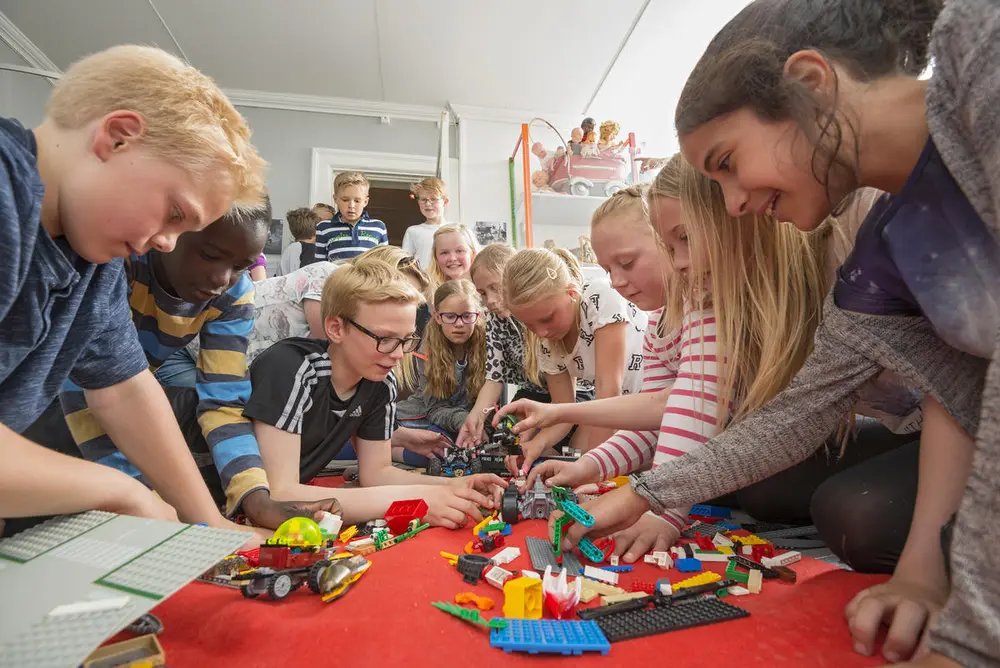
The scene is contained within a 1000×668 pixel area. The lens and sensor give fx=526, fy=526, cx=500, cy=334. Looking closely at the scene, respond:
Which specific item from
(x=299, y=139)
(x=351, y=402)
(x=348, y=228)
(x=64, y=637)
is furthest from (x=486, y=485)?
(x=299, y=139)

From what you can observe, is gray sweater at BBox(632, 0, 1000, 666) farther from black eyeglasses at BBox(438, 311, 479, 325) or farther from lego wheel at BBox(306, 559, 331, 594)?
black eyeglasses at BBox(438, 311, 479, 325)

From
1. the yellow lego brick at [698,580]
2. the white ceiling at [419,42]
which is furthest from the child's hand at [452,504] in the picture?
the white ceiling at [419,42]

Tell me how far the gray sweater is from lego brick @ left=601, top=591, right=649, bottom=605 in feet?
0.48

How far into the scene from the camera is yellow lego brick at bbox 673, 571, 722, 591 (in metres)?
0.84

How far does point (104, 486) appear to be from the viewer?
79 centimetres

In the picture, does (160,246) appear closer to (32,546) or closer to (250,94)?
(32,546)

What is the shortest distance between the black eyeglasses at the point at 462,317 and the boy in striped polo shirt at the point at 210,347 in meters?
1.06

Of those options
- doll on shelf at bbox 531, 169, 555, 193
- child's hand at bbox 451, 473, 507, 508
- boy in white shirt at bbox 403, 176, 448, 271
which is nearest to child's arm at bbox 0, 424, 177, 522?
child's hand at bbox 451, 473, 507, 508

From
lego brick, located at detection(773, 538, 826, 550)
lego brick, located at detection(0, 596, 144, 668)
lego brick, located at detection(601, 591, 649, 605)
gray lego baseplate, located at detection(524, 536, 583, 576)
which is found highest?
lego brick, located at detection(0, 596, 144, 668)

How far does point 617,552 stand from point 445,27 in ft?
11.0

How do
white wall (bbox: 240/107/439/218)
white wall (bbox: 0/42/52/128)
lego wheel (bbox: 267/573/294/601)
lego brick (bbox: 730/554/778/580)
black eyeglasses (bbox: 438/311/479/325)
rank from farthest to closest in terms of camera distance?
1. white wall (bbox: 240/107/439/218)
2. white wall (bbox: 0/42/52/128)
3. black eyeglasses (bbox: 438/311/479/325)
4. lego brick (bbox: 730/554/778/580)
5. lego wheel (bbox: 267/573/294/601)

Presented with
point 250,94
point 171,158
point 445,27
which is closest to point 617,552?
point 171,158

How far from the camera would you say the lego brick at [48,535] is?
678 mm

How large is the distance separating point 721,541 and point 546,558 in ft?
1.26
